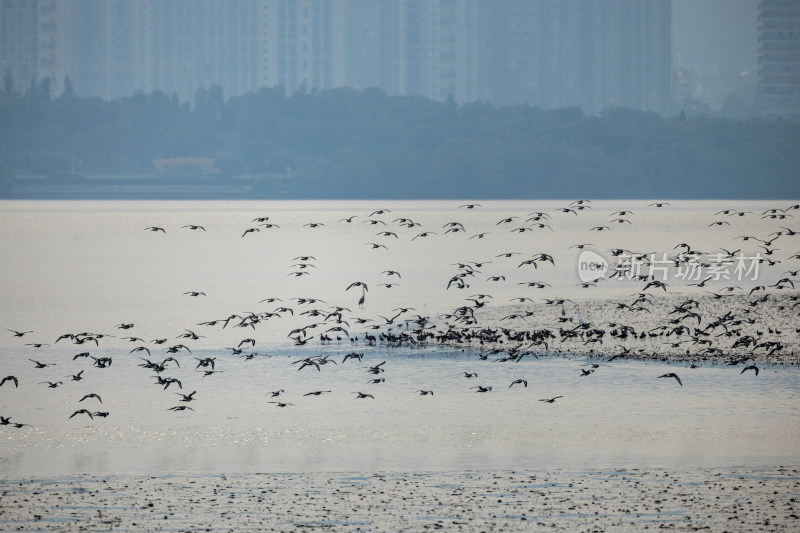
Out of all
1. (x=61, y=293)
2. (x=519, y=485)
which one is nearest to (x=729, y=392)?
(x=519, y=485)

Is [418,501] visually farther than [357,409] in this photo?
No

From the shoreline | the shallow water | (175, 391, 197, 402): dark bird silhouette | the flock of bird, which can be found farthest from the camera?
the flock of bird

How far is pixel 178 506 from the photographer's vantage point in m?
22.5

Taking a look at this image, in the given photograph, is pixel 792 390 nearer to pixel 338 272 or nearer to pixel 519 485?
pixel 519 485

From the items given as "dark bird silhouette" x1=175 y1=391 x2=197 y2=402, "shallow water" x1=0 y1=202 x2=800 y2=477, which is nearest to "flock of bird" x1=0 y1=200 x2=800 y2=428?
"dark bird silhouette" x1=175 y1=391 x2=197 y2=402

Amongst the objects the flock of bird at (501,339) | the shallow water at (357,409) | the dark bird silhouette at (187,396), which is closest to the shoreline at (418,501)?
the shallow water at (357,409)

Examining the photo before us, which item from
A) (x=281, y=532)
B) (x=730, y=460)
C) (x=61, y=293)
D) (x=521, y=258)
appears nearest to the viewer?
(x=281, y=532)

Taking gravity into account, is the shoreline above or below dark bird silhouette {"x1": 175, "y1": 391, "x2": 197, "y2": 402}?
below

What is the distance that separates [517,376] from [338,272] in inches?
2684

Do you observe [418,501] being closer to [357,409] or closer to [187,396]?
[357,409]

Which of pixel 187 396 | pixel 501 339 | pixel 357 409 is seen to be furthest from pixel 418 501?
pixel 501 339

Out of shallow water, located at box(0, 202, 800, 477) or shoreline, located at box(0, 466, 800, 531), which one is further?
shallow water, located at box(0, 202, 800, 477)

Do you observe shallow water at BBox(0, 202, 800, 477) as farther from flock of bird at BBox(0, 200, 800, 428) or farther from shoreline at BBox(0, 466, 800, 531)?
shoreline at BBox(0, 466, 800, 531)

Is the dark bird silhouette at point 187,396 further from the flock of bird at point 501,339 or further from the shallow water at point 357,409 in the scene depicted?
the shallow water at point 357,409
